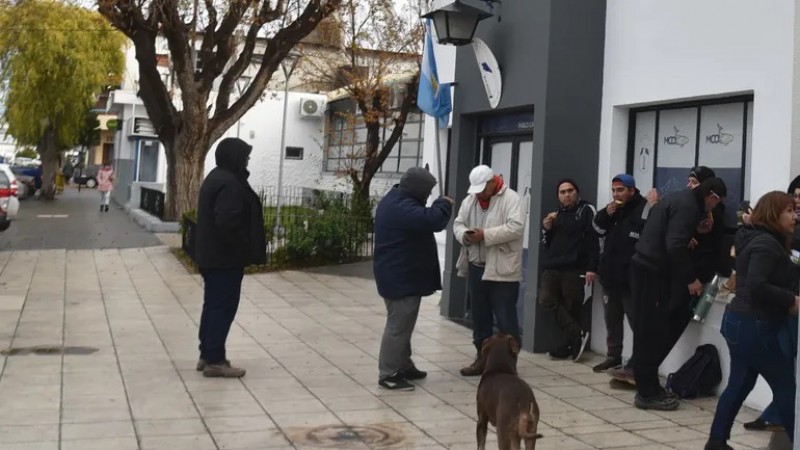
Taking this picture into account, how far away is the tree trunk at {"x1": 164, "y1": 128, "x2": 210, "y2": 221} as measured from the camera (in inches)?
824

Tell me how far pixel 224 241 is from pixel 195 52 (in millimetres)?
16262

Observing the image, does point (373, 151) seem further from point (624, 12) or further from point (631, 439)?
point (631, 439)

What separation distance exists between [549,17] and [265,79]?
12.1 m

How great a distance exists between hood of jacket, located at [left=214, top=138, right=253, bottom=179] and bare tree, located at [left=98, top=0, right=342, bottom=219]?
9855 millimetres

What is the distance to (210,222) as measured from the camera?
24.8 ft

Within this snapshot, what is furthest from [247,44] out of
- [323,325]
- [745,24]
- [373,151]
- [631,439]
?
[631,439]

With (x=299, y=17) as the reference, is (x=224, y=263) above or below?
below

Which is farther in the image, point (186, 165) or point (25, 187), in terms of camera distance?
point (25, 187)

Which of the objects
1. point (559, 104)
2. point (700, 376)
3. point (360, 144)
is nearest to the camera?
point (700, 376)

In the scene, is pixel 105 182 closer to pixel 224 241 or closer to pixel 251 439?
pixel 224 241

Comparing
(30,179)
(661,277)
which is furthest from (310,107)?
(661,277)

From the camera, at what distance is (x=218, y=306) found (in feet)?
25.1

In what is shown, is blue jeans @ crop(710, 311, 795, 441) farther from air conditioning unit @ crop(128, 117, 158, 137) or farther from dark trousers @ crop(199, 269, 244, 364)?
air conditioning unit @ crop(128, 117, 158, 137)

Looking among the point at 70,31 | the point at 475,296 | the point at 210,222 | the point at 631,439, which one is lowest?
the point at 631,439
